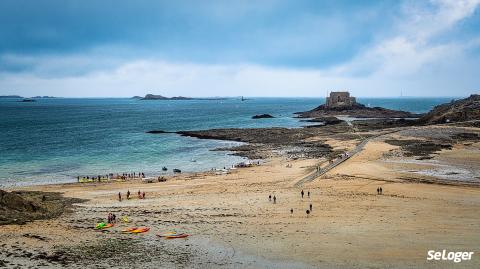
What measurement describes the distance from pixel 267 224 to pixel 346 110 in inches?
5488

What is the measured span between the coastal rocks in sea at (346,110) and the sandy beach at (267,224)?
345ft

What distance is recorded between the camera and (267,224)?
2750cm

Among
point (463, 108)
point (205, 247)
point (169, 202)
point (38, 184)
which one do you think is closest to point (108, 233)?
point (205, 247)

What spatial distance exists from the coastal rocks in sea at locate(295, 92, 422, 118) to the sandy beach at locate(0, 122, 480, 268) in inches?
4135

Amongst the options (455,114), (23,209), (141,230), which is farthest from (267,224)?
(455,114)

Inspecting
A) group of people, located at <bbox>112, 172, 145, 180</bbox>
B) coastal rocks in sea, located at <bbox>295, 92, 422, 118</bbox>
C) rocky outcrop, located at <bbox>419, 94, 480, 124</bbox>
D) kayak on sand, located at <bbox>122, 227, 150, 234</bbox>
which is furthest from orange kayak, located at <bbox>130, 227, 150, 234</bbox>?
coastal rocks in sea, located at <bbox>295, 92, 422, 118</bbox>

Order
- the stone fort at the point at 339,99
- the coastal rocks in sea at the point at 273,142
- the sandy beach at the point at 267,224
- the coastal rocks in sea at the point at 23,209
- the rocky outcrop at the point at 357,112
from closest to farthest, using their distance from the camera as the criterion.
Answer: the sandy beach at the point at 267,224
the coastal rocks in sea at the point at 23,209
the coastal rocks in sea at the point at 273,142
the rocky outcrop at the point at 357,112
the stone fort at the point at 339,99

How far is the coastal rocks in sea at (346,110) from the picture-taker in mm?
148000

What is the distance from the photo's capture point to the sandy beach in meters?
20.9

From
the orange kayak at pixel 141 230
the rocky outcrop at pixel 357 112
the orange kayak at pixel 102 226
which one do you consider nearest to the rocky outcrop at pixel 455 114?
the rocky outcrop at pixel 357 112

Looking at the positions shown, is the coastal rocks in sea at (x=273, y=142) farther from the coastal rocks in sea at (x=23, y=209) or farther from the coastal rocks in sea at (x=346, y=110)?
the coastal rocks in sea at (x=346, y=110)

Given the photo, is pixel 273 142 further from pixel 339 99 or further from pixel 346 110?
pixel 339 99

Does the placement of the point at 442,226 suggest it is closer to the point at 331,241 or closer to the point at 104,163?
the point at 331,241

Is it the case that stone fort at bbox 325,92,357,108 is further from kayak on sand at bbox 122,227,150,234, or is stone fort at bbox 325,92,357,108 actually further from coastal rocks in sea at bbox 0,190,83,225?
kayak on sand at bbox 122,227,150,234
